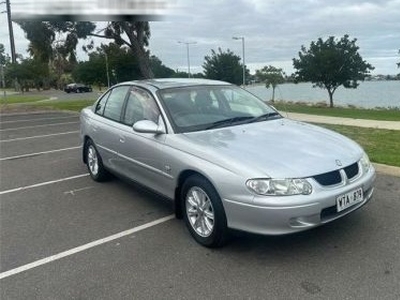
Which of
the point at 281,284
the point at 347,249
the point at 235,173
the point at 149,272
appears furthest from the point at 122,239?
the point at 347,249

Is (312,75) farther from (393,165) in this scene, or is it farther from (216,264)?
(216,264)

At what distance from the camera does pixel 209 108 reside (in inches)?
186

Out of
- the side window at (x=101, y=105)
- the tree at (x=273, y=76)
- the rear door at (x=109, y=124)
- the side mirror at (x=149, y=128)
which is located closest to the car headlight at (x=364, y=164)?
the side mirror at (x=149, y=128)

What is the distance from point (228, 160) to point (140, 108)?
180cm

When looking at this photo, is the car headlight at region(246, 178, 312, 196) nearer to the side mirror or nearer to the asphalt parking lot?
the asphalt parking lot

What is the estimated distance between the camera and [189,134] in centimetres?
420

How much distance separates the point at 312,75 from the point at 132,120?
26.9m

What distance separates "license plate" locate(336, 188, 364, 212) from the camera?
3.46 meters

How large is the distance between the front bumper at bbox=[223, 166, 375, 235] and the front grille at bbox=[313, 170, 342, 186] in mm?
56

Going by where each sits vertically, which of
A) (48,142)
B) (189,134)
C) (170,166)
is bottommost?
(48,142)

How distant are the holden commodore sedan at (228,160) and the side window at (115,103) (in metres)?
0.03

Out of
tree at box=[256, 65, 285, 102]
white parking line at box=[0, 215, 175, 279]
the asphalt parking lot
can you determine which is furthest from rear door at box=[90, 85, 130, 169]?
tree at box=[256, 65, 285, 102]

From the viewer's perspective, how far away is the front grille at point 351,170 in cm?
363

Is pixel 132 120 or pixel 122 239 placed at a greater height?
pixel 132 120
